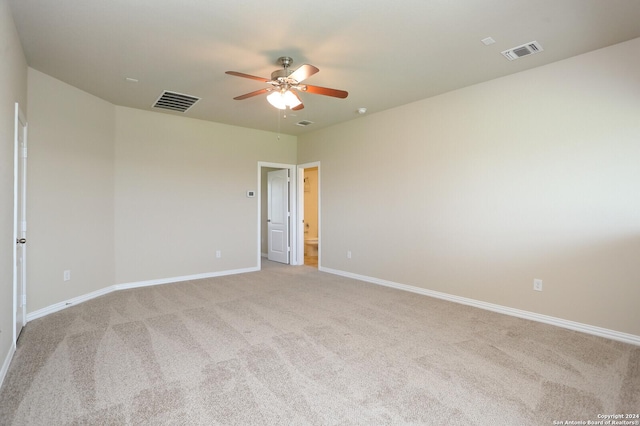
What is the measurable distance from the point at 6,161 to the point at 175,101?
242cm

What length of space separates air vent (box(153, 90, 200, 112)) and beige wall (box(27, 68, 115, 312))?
2.43 ft

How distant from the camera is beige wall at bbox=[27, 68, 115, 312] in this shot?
3625 mm

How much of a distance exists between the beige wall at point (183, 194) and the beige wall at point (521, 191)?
7.33ft

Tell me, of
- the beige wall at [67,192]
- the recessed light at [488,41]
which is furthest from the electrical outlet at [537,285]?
the beige wall at [67,192]

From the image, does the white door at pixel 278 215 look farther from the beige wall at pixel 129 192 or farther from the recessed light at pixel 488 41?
the recessed light at pixel 488 41

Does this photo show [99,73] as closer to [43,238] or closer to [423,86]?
[43,238]

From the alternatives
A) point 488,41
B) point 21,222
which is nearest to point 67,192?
point 21,222

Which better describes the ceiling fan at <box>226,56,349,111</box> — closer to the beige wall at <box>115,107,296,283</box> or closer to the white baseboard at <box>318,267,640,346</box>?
the beige wall at <box>115,107,296,283</box>

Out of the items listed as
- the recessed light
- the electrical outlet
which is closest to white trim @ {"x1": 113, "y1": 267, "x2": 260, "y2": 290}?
the electrical outlet

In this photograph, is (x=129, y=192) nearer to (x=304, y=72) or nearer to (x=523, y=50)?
(x=304, y=72)

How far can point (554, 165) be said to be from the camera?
3.42m

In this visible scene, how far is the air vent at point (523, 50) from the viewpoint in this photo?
302 cm

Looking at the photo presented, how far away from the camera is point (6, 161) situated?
2.49 m

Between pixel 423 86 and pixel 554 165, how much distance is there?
5.52ft
